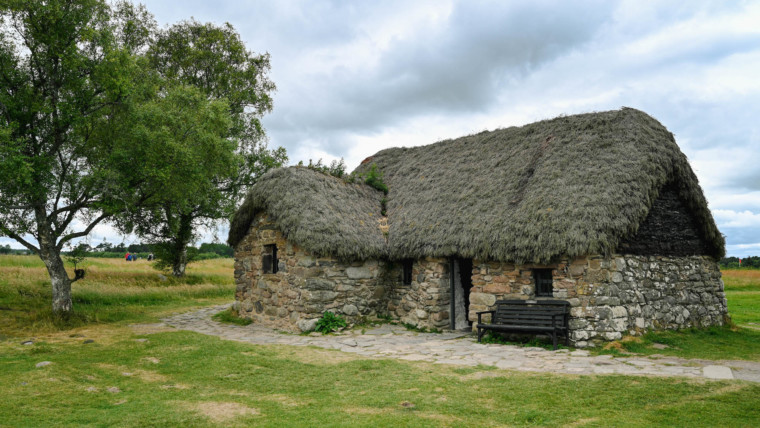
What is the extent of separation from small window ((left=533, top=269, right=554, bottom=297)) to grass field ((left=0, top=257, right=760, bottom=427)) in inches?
81.4

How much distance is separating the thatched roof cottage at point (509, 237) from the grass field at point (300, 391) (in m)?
1.58

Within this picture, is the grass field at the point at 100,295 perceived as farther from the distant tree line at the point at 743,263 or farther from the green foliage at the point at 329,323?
the distant tree line at the point at 743,263

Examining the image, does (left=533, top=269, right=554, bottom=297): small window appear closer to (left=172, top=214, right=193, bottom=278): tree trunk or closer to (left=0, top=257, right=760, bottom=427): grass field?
(left=0, top=257, right=760, bottom=427): grass field

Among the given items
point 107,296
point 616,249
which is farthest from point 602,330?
point 107,296

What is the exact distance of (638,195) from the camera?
33.6 ft

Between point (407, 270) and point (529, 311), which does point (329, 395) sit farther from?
point (407, 270)

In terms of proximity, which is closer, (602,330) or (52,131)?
(602,330)

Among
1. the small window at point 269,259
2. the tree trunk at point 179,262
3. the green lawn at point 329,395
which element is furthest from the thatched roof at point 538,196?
the tree trunk at point 179,262

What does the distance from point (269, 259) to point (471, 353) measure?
7115 millimetres

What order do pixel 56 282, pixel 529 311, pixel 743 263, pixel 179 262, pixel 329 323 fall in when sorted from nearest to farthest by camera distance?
1. pixel 529 311
2. pixel 329 323
3. pixel 56 282
4. pixel 179 262
5. pixel 743 263

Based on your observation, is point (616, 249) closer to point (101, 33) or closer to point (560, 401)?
point (560, 401)

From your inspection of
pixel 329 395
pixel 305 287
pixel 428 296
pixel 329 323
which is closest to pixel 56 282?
pixel 305 287

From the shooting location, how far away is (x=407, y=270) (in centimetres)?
1370

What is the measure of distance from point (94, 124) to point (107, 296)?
26.4 feet
